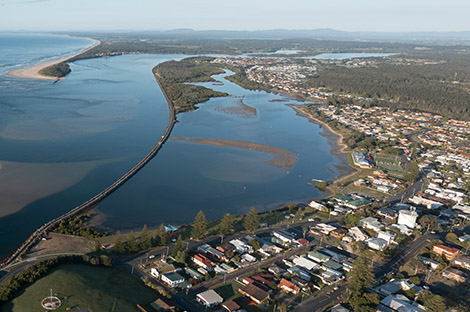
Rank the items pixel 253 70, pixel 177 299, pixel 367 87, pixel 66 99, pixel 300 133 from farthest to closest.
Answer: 1. pixel 253 70
2. pixel 367 87
3. pixel 66 99
4. pixel 300 133
5. pixel 177 299

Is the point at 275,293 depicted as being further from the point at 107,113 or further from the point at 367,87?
the point at 367,87

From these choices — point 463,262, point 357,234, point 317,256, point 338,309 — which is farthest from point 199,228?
point 463,262

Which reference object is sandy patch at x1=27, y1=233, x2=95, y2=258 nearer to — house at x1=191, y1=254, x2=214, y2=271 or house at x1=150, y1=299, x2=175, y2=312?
house at x1=191, y1=254, x2=214, y2=271

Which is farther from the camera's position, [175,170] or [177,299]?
[175,170]

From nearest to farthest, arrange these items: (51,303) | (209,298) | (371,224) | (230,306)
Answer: (51,303) < (230,306) < (209,298) < (371,224)

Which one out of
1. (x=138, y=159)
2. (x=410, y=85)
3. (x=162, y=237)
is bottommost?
(x=138, y=159)

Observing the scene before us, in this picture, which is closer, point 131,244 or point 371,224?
point 131,244

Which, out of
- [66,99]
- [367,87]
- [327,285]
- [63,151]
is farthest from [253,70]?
[327,285]

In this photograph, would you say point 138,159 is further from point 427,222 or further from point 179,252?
point 427,222
